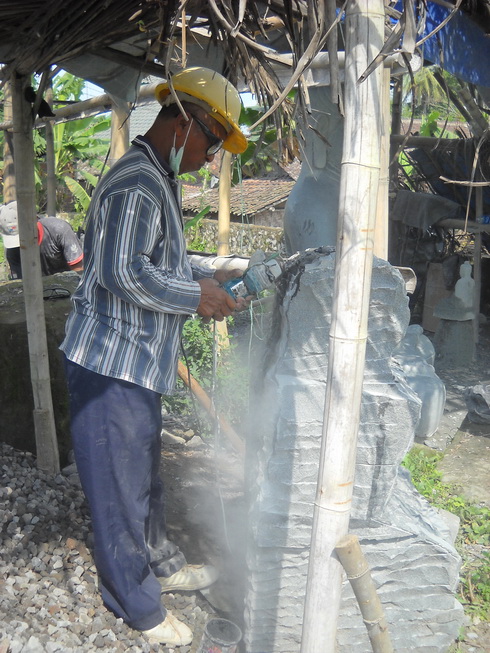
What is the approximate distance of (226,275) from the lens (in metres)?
2.83

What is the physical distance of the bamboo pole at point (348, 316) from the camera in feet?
5.11

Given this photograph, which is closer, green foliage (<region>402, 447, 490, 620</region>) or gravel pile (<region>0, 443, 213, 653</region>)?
gravel pile (<region>0, 443, 213, 653</region>)

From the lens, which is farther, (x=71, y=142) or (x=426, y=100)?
(x=71, y=142)

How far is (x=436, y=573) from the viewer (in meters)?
2.58

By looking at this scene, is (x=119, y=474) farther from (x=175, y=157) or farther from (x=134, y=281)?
(x=175, y=157)

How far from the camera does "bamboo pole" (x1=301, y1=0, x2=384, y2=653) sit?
5.11ft

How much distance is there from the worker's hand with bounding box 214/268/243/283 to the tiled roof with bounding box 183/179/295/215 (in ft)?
38.3

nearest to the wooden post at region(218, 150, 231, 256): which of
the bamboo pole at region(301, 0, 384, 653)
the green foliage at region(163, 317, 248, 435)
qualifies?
the green foliage at region(163, 317, 248, 435)

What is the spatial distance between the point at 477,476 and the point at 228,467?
1.92 metres

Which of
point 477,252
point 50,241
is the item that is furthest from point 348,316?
point 477,252

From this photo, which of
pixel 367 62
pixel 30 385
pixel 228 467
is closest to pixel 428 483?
pixel 228 467

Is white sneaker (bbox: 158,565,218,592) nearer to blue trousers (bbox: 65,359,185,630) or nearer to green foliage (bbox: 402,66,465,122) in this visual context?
blue trousers (bbox: 65,359,185,630)

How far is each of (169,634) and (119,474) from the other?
0.72 meters

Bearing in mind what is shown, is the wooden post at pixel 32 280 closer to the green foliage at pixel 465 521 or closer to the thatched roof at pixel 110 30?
the thatched roof at pixel 110 30
